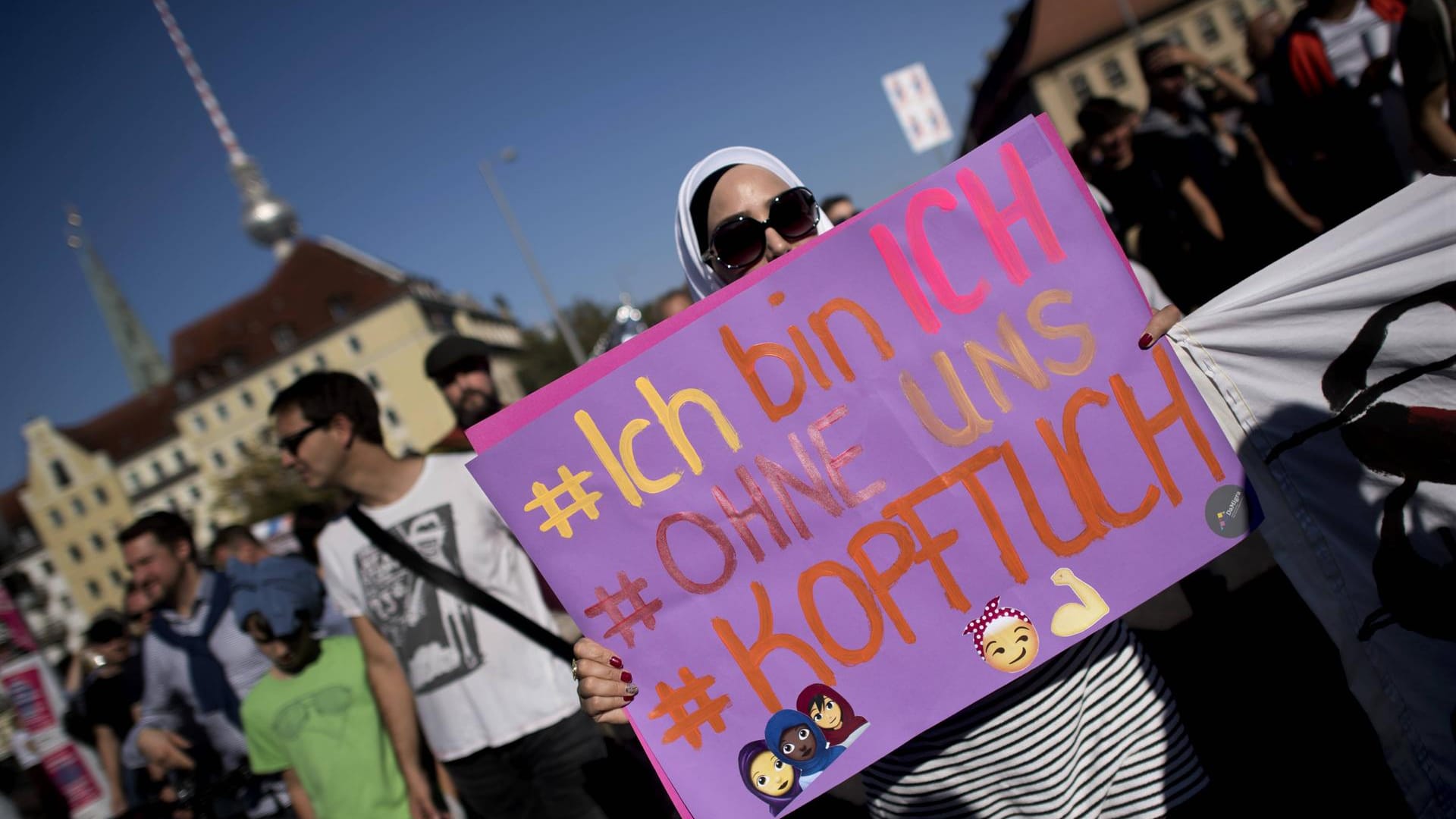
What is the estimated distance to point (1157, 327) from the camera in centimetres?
154

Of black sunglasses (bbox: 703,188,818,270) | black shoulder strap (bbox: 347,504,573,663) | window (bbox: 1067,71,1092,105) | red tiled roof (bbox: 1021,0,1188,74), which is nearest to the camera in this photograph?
black sunglasses (bbox: 703,188,818,270)

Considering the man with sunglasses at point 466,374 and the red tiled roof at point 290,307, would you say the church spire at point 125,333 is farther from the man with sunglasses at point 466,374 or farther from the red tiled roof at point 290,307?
the man with sunglasses at point 466,374

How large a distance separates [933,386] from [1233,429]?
0.60 metres

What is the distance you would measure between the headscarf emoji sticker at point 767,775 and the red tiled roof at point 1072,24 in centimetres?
4772

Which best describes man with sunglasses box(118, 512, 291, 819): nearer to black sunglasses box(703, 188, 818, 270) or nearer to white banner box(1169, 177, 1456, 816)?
black sunglasses box(703, 188, 818, 270)

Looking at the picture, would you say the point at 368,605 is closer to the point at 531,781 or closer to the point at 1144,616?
the point at 531,781

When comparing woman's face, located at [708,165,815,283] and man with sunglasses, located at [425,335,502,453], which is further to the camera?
man with sunglasses, located at [425,335,502,453]

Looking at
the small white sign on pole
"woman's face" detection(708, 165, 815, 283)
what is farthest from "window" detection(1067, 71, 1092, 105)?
"woman's face" detection(708, 165, 815, 283)

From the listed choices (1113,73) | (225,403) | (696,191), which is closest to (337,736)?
(696,191)

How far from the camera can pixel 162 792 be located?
4.05 metres

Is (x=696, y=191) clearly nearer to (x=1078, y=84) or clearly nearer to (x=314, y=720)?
(x=314, y=720)

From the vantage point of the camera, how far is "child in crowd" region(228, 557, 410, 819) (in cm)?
281

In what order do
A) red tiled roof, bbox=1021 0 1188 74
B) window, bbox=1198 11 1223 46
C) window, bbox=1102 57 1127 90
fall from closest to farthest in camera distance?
window, bbox=1198 11 1223 46 < red tiled roof, bbox=1021 0 1188 74 < window, bbox=1102 57 1127 90

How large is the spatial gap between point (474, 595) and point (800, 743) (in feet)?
4.06
